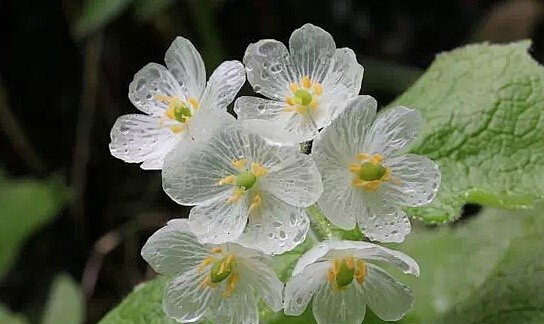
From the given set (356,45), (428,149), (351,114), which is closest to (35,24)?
(356,45)

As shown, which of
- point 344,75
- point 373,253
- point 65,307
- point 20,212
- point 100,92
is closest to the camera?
point 373,253

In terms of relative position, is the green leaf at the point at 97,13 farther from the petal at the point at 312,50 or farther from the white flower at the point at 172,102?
the petal at the point at 312,50

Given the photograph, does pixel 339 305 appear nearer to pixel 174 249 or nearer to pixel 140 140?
pixel 174 249

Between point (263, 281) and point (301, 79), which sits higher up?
point (301, 79)

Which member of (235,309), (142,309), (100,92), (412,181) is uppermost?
(412,181)

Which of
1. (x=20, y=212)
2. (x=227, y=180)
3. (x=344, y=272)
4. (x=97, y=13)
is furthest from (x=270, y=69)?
(x=20, y=212)

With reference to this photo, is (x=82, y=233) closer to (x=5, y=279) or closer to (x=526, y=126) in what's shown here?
(x=5, y=279)
